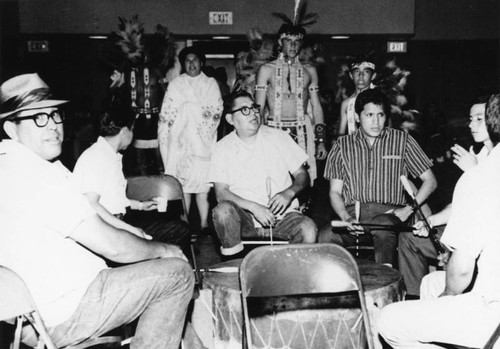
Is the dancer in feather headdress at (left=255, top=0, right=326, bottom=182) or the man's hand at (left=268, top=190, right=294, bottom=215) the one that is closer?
the man's hand at (left=268, top=190, right=294, bottom=215)

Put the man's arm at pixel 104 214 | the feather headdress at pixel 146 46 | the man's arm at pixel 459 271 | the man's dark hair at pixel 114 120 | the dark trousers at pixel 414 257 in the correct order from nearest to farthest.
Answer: the man's arm at pixel 459 271 → the man's arm at pixel 104 214 → the dark trousers at pixel 414 257 → the man's dark hair at pixel 114 120 → the feather headdress at pixel 146 46

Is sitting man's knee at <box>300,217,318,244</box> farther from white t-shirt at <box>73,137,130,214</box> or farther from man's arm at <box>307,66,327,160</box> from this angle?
man's arm at <box>307,66,327,160</box>

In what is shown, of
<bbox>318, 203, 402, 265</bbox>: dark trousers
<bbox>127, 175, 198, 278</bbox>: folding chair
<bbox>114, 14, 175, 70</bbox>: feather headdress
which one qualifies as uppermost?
<bbox>114, 14, 175, 70</bbox>: feather headdress

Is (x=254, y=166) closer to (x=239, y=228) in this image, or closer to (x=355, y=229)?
(x=239, y=228)

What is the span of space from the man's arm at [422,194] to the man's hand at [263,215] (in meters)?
0.78

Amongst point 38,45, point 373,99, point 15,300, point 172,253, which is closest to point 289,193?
point 373,99

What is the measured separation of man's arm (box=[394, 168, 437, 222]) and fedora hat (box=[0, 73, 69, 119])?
7.26 ft

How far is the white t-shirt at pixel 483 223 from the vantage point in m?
2.02

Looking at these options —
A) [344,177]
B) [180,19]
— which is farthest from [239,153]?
[180,19]

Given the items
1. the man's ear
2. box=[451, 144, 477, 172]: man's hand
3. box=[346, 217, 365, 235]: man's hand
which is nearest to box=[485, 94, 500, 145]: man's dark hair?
box=[451, 144, 477, 172]: man's hand

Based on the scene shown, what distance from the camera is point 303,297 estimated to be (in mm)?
2611

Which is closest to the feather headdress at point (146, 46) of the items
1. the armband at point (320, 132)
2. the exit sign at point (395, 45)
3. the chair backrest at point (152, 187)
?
the armband at point (320, 132)

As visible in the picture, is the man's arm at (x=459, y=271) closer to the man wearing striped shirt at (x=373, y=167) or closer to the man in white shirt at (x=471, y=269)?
the man in white shirt at (x=471, y=269)

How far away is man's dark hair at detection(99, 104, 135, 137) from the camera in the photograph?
3.67 m
